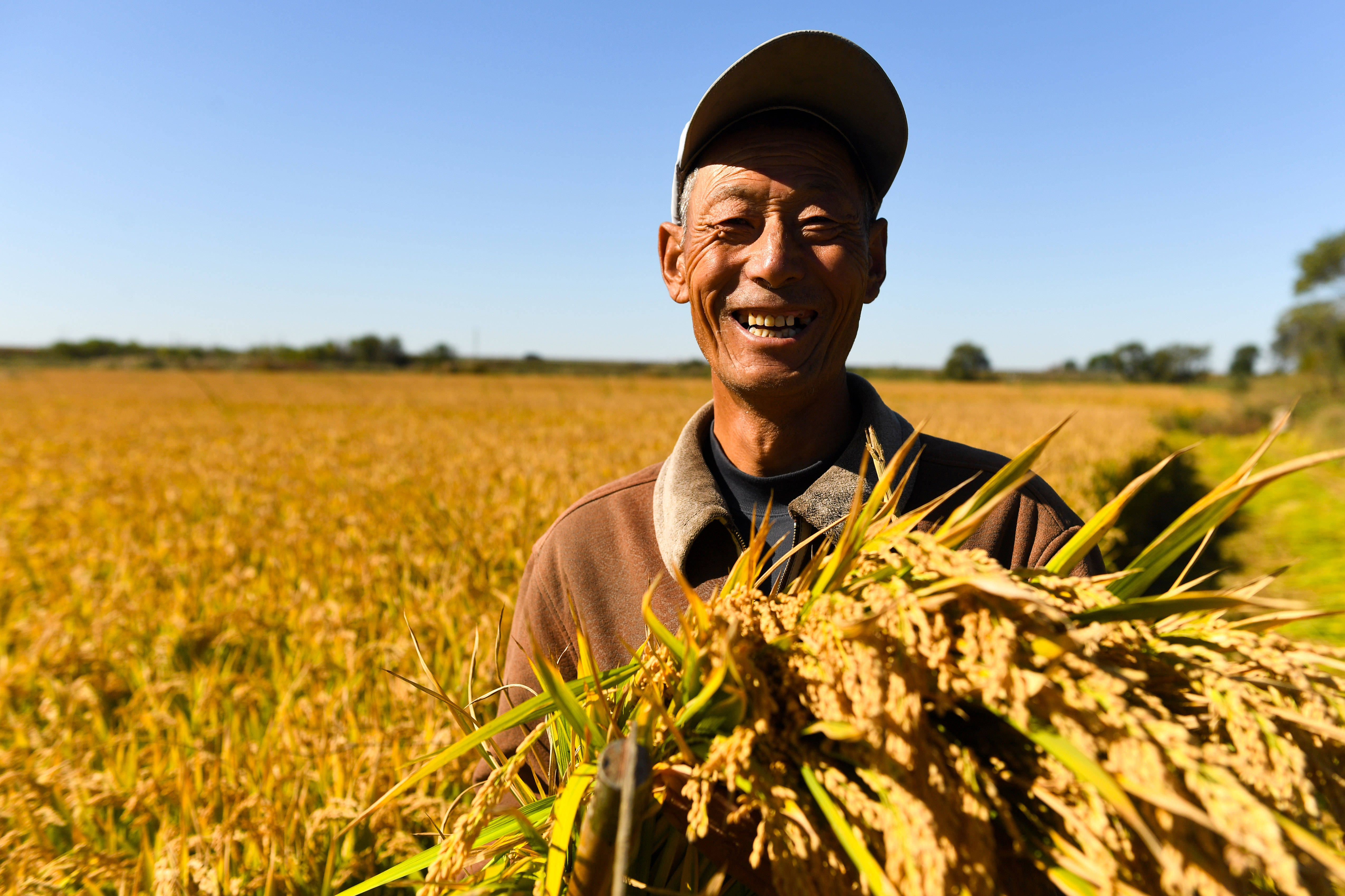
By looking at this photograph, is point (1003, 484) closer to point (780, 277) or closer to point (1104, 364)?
point (780, 277)

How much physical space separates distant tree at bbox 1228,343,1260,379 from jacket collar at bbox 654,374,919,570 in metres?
71.3

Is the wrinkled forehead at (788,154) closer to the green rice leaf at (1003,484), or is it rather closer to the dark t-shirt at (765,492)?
the dark t-shirt at (765,492)

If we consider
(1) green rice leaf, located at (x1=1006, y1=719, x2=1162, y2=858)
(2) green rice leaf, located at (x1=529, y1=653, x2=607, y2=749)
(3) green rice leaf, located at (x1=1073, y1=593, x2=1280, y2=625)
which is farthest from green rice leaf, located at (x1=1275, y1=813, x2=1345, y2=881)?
(2) green rice leaf, located at (x1=529, y1=653, x2=607, y2=749)

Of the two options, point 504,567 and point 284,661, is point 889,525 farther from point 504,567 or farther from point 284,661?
point 504,567

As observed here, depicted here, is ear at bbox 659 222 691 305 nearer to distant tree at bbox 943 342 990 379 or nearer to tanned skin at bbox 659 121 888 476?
tanned skin at bbox 659 121 888 476

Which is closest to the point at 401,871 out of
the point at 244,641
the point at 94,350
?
the point at 244,641

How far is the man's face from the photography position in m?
1.94

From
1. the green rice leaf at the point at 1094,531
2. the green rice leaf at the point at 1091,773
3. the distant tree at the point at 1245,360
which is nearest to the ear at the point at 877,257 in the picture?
the green rice leaf at the point at 1094,531

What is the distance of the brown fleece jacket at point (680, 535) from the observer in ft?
6.04

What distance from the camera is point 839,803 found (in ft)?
2.79

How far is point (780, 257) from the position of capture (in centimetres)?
192

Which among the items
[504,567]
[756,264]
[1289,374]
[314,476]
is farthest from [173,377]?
[1289,374]

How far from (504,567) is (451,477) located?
11.8ft

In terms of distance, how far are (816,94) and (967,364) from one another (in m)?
90.7
